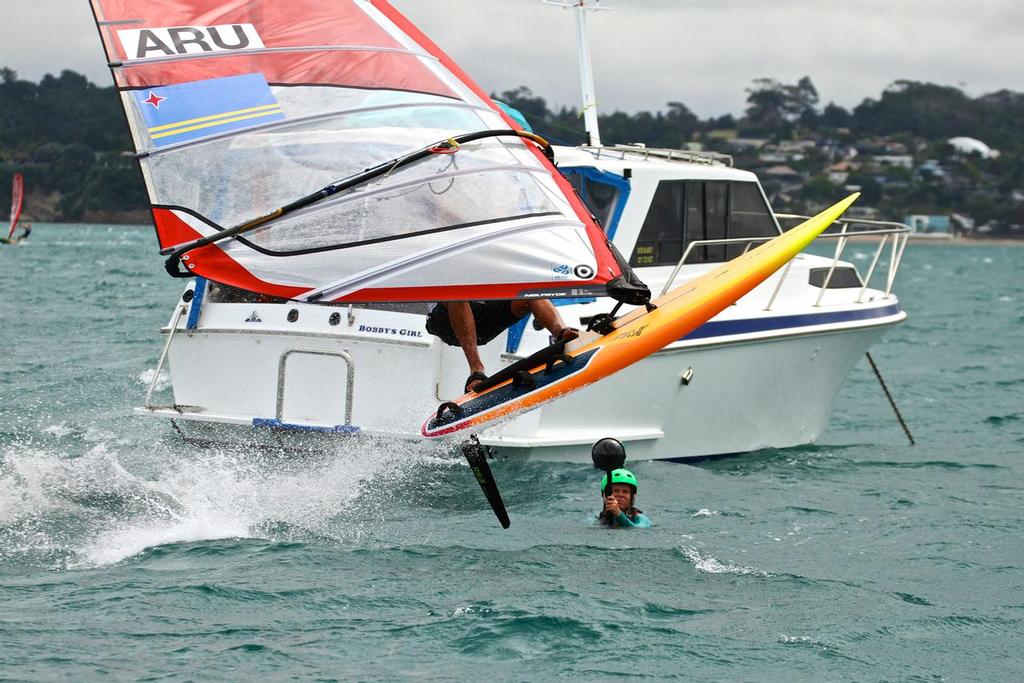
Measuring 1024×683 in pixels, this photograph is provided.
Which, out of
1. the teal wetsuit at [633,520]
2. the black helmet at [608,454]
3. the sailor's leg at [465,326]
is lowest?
the teal wetsuit at [633,520]

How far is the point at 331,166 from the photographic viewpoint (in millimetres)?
8078

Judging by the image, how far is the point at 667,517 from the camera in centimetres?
939

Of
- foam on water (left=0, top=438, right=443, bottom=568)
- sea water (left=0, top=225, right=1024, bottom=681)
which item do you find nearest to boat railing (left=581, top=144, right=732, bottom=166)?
sea water (left=0, top=225, right=1024, bottom=681)

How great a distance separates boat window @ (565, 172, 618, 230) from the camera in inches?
463

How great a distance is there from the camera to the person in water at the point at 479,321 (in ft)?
26.7

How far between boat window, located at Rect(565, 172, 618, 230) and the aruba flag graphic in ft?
13.2

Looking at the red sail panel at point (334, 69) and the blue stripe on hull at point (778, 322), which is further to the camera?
the blue stripe on hull at point (778, 322)

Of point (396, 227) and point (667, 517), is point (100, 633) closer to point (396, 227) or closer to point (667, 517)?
point (396, 227)

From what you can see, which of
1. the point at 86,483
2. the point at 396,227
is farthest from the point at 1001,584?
the point at 86,483

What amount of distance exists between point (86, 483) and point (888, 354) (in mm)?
17128

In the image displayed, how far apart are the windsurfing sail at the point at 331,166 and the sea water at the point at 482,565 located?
1580 millimetres

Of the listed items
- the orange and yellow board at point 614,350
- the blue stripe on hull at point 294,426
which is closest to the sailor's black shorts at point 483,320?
the orange and yellow board at point 614,350

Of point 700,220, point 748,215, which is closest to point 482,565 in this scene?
point 700,220

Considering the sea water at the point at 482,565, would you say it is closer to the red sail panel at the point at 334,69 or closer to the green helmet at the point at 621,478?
the green helmet at the point at 621,478
